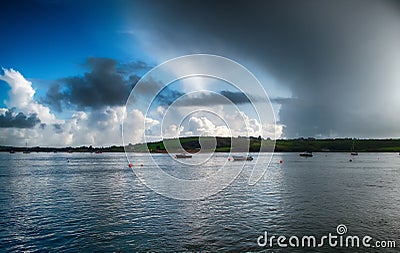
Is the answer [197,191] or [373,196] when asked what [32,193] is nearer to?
[197,191]

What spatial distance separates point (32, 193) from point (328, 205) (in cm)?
3853

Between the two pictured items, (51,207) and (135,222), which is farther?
(51,207)

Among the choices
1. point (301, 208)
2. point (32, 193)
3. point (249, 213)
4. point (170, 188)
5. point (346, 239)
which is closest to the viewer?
point (346, 239)

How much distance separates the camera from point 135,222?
26.1m

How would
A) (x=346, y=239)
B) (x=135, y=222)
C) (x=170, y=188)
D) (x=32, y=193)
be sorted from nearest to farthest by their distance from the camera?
(x=346, y=239), (x=135, y=222), (x=32, y=193), (x=170, y=188)

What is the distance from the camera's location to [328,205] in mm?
33625

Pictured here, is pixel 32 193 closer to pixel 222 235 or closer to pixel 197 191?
pixel 197 191

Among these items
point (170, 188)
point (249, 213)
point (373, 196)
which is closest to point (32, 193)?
point (170, 188)

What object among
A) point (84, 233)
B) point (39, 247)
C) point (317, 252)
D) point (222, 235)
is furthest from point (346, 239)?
point (39, 247)

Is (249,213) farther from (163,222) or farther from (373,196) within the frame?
(373,196)

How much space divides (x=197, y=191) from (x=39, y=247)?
89.4ft

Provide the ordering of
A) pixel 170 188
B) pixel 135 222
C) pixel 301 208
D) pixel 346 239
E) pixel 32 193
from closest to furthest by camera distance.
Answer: pixel 346 239 < pixel 135 222 < pixel 301 208 < pixel 32 193 < pixel 170 188

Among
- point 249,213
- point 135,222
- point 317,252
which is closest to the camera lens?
point 317,252

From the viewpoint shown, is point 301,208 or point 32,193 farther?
point 32,193
